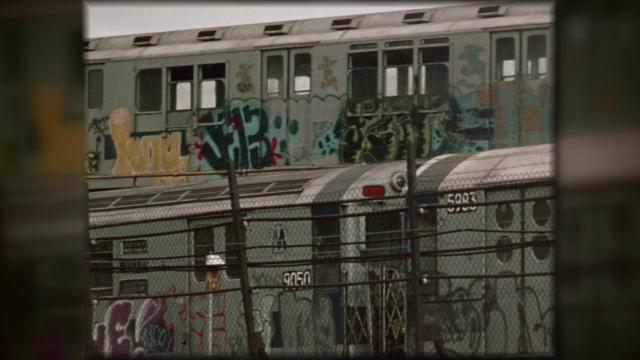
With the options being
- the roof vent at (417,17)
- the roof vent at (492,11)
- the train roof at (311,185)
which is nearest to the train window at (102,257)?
the train roof at (311,185)

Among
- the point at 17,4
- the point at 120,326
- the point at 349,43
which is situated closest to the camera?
the point at 17,4

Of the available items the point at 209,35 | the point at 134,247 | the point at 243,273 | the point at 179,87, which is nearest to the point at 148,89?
the point at 179,87

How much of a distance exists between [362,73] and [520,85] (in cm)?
194

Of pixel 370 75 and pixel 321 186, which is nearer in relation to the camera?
pixel 321 186

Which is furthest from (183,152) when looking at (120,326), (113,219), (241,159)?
(120,326)

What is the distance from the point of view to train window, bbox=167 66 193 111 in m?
16.2

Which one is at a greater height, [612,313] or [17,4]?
[17,4]

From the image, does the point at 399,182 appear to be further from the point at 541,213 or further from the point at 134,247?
the point at 134,247

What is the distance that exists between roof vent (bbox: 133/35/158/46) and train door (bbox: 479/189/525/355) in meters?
6.56

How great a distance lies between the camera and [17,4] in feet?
7.95

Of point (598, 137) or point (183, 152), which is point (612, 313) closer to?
point (598, 137)

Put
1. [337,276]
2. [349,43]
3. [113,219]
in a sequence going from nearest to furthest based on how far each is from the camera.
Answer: [337,276] < [113,219] < [349,43]

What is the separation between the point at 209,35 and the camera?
1678 cm

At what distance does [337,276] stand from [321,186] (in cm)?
166
